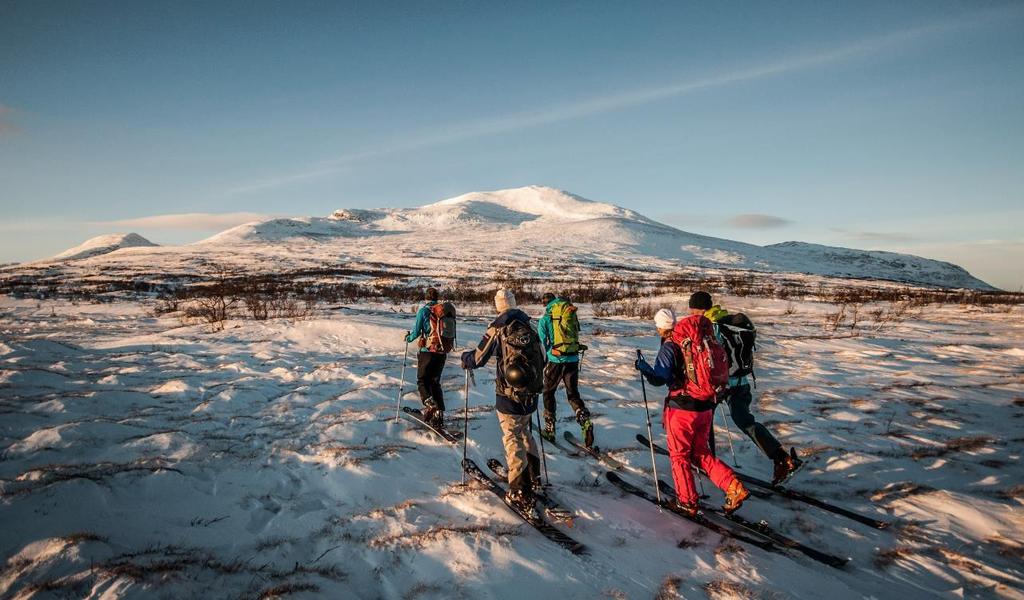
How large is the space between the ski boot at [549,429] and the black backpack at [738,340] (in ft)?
8.98

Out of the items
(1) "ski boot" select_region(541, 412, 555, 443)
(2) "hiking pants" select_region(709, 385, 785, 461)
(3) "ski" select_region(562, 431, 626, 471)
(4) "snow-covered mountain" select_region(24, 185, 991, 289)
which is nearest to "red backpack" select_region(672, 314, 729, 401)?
(2) "hiking pants" select_region(709, 385, 785, 461)

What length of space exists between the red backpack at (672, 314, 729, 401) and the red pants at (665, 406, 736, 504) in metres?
0.25

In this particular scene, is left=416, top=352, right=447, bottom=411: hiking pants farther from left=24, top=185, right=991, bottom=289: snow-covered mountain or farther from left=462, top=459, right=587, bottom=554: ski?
left=24, top=185, right=991, bottom=289: snow-covered mountain

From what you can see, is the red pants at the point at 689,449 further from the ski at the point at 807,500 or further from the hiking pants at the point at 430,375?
the hiking pants at the point at 430,375

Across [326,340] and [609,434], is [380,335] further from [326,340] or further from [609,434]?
[609,434]

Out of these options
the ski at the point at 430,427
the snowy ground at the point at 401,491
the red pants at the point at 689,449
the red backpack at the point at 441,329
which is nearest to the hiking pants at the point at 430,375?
the red backpack at the point at 441,329

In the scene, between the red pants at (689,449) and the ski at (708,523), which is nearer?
the ski at (708,523)

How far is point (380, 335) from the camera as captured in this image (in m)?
13.2

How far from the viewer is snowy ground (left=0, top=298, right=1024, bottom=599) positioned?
383 cm

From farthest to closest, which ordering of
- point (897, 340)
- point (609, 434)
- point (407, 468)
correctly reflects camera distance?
point (897, 340), point (609, 434), point (407, 468)

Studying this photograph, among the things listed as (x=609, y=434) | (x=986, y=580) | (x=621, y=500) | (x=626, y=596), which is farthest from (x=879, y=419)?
(x=626, y=596)

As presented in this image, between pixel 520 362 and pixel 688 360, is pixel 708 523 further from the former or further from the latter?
pixel 520 362

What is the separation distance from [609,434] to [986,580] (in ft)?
14.0

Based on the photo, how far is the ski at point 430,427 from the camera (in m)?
6.80
